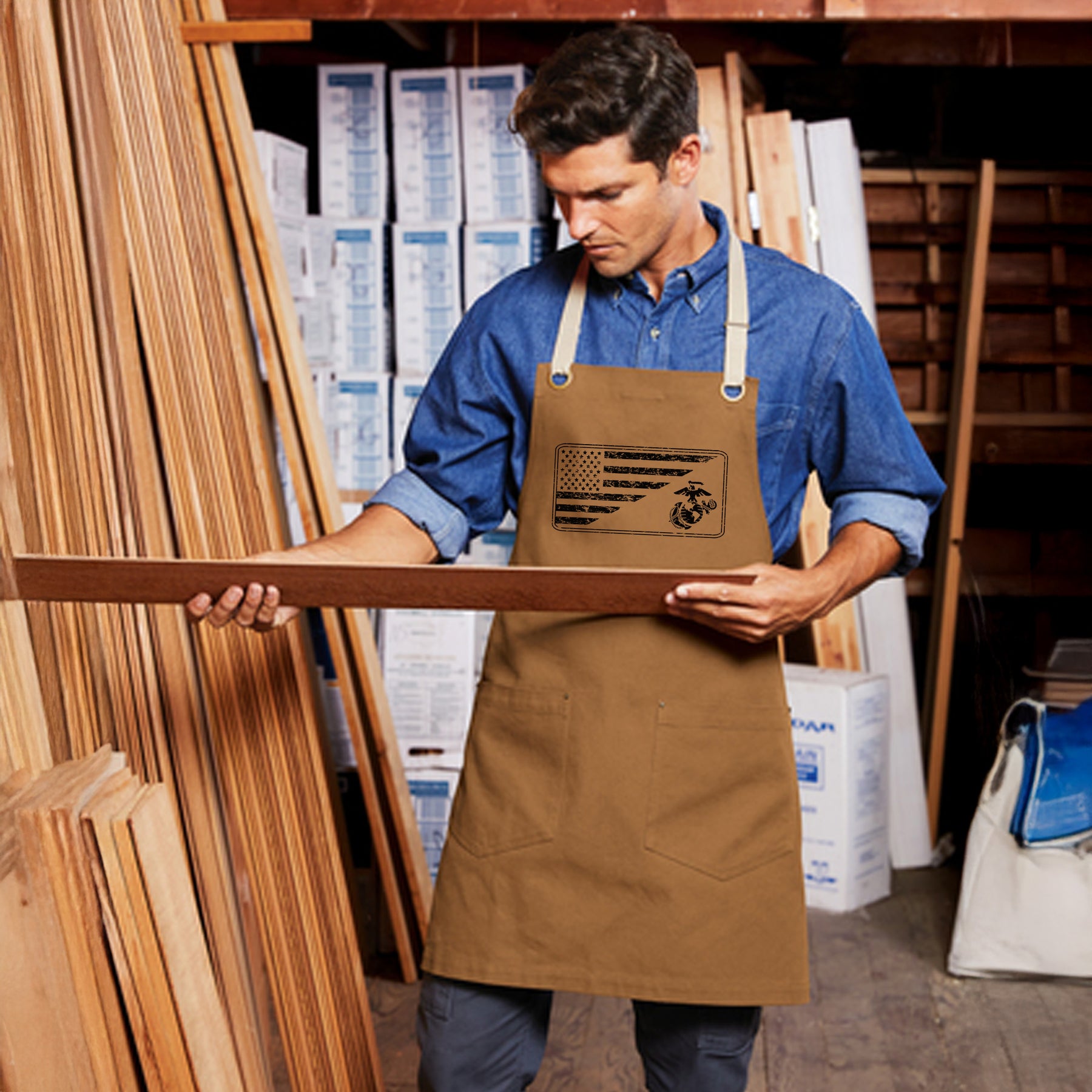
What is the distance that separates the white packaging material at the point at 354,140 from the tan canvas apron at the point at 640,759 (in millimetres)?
2192

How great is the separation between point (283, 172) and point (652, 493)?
89.4 inches

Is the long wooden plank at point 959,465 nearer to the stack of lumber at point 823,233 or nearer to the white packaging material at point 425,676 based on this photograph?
the stack of lumber at point 823,233

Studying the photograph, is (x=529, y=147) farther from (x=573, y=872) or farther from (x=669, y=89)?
(x=573, y=872)

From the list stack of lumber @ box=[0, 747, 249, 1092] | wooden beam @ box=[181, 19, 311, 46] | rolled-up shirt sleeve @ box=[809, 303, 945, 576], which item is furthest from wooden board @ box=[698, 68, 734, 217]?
stack of lumber @ box=[0, 747, 249, 1092]

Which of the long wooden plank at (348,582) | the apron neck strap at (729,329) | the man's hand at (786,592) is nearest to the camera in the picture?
the long wooden plank at (348,582)

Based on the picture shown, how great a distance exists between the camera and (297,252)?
145 inches

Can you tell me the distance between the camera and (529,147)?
5.82 feet

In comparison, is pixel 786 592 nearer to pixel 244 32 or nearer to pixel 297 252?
pixel 244 32

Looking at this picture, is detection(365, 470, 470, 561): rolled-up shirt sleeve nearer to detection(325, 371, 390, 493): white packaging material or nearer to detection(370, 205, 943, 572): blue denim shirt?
detection(370, 205, 943, 572): blue denim shirt

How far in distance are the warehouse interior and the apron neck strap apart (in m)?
0.53

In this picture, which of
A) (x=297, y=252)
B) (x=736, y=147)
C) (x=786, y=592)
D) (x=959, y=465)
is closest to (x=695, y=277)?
(x=786, y=592)

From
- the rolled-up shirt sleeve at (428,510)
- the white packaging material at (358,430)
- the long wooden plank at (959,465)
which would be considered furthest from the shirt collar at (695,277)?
the long wooden plank at (959,465)

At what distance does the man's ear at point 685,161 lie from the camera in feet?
5.77

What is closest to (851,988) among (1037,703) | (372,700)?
(1037,703)
